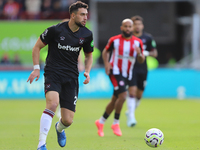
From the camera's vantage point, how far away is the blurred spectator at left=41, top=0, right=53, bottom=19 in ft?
78.5

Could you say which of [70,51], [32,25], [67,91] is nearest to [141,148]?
[67,91]

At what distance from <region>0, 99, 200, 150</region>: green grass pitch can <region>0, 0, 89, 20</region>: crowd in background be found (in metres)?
11.3

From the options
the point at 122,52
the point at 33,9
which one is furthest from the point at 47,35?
the point at 33,9

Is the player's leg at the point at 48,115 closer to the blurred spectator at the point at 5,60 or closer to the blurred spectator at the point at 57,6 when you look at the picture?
the blurred spectator at the point at 5,60

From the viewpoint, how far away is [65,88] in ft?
20.3

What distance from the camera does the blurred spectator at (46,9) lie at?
23922 millimetres

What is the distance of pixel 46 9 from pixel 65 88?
18.8m

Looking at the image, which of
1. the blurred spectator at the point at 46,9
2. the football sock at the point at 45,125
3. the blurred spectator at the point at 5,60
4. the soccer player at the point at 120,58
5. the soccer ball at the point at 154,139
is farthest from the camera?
the blurred spectator at the point at 46,9

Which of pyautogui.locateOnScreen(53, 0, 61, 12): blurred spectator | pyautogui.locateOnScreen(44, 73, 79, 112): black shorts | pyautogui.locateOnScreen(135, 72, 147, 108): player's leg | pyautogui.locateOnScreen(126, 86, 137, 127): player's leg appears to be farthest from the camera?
pyautogui.locateOnScreen(53, 0, 61, 12): blurred spectator

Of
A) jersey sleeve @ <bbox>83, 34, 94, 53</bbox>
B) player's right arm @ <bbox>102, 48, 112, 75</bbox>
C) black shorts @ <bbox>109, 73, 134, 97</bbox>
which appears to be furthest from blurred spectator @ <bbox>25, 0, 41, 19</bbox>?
jersey sleeve @ <bbox>83, 34, 94, 53</bbox>

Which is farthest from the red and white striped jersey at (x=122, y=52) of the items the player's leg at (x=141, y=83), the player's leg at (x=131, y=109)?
the player's leg at (x=141, y=83)

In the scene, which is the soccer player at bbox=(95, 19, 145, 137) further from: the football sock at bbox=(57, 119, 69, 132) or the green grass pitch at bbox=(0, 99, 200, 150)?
the football sock at bbox=(57, 119, 69, 132)

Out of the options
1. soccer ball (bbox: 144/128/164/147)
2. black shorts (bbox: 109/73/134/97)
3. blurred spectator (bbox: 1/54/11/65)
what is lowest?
blurred spectator (bbox: 1/54/11/65)

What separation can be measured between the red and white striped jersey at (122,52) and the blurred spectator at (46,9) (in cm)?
1565
